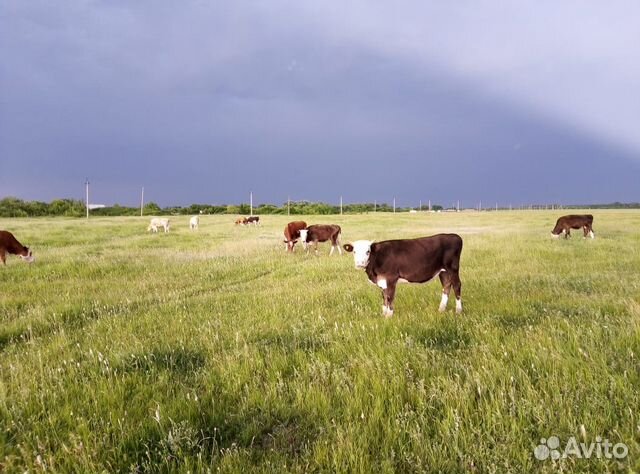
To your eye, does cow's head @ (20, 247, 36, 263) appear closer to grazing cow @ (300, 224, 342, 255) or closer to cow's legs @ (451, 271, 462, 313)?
grazing cow @ (300, 224, 342, 255)

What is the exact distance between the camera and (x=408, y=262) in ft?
23.6

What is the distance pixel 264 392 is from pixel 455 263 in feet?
16.0

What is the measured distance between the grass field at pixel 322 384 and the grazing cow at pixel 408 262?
0.58 meters

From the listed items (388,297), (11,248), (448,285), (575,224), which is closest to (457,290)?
(448,285)

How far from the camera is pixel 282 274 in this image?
1352 cm

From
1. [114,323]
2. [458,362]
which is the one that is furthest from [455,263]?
[114,323]

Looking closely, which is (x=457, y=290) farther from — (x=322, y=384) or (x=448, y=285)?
(x=322, y=384)

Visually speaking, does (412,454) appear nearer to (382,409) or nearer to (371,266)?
(382,409)

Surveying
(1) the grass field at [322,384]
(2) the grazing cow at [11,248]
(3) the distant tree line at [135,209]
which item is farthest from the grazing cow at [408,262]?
(3) the distant tree line at [135,209]

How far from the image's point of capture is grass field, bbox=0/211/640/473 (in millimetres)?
2963

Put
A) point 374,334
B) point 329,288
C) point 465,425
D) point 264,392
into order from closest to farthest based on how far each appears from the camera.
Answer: point 465,425
point 264,392
point 374,334
point 329,288

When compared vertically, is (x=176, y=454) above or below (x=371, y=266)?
below

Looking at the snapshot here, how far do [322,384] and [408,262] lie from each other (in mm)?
3629

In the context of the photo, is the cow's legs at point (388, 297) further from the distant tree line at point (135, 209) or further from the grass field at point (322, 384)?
the distant tree line at point (135, 209)
